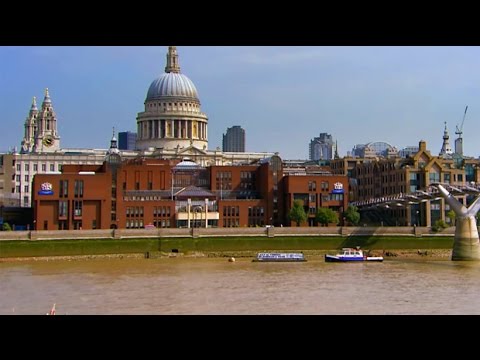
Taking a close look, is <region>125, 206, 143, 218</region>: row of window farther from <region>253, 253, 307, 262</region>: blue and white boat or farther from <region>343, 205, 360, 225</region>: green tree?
<region>343, 205, 360, 225</region>: green tree

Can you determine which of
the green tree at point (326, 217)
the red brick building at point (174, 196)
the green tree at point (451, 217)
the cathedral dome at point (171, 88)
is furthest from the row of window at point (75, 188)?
the cathedral dome at point (171, 88)

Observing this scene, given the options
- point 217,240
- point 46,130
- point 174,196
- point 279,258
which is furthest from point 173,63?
point 279,258

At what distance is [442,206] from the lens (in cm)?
7131

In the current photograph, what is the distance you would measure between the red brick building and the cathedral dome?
38.5 m

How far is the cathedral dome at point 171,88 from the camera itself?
112750 mm

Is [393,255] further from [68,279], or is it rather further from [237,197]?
[68,279]

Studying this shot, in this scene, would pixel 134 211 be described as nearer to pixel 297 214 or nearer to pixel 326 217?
pixel 297 214

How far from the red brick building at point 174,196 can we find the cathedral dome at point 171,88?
38505 millimetres

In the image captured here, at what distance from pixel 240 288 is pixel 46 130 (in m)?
83.4

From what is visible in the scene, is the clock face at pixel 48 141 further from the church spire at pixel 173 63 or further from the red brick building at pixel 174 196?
the red brick building at pixel 174 196

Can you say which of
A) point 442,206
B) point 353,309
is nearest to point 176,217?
point 442,206

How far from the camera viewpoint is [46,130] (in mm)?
110438
